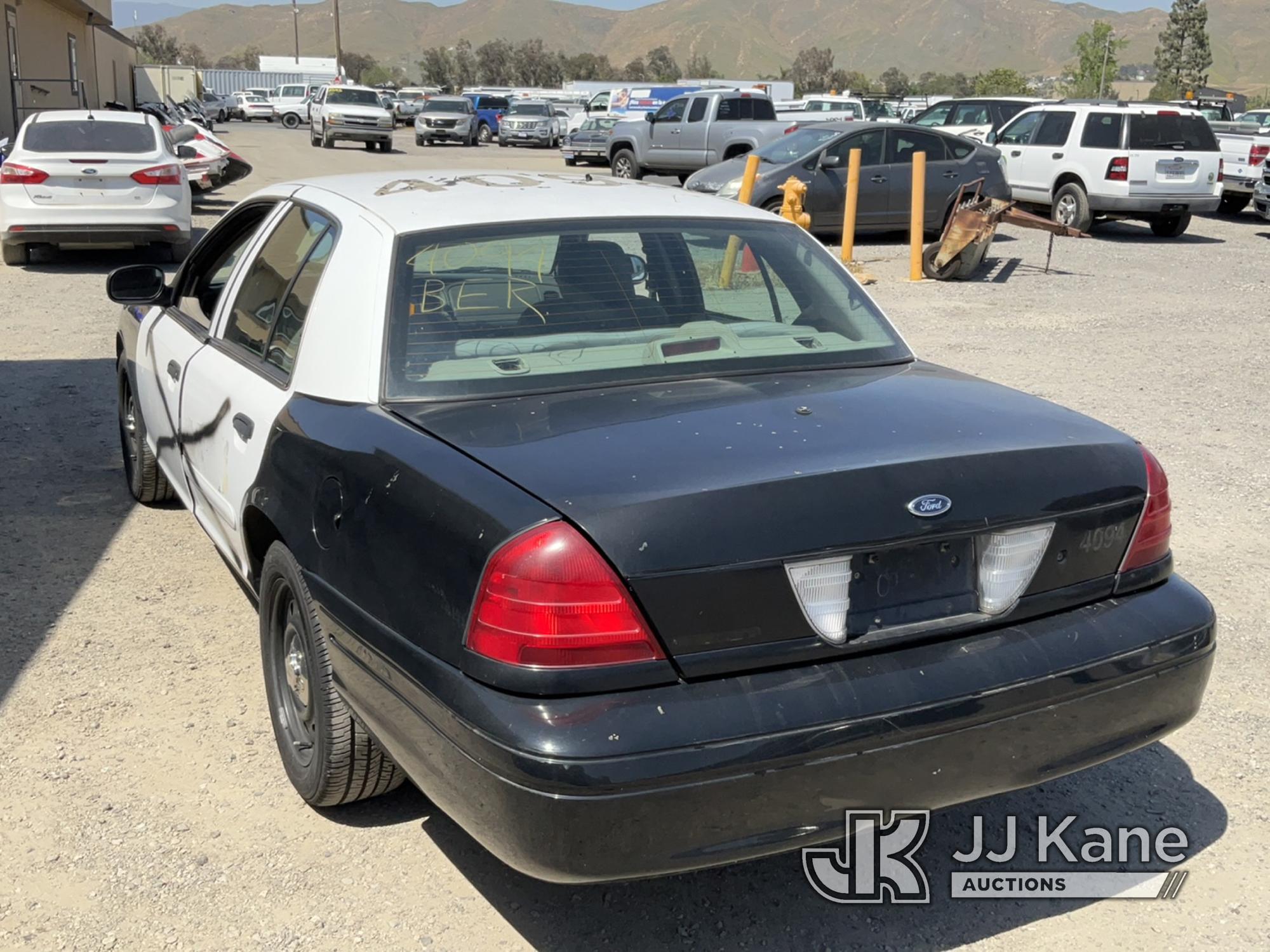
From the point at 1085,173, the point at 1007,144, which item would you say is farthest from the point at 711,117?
the point at 1085,173

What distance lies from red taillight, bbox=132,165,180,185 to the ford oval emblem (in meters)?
12.6

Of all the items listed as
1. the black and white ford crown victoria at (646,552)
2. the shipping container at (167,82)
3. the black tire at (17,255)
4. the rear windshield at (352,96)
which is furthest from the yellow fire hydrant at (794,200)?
the shipping container at (167,82)

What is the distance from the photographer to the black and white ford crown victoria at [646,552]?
2.51 metres

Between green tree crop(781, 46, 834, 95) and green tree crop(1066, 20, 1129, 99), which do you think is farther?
green tree crop(781, 46, 834, 95)

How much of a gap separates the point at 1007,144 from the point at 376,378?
17950 millimetres

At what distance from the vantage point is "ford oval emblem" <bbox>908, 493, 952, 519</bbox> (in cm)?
269

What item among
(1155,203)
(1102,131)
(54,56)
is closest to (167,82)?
(54,56)

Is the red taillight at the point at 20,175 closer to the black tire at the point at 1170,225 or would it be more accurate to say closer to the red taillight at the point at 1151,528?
the red taillight at the point at 1151,528

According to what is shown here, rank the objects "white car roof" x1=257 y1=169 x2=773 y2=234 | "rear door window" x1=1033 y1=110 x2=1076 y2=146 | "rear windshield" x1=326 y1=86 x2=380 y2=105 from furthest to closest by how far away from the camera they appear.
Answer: "rear windshield" x1=326 y1=86 x2=380 y2=105, "rear door window" x1=1033 y1=110 x2=1076 y2=146, "white car roof" x1=257 y1=169 x2=773 y2=234

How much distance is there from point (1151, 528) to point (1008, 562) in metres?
0.51

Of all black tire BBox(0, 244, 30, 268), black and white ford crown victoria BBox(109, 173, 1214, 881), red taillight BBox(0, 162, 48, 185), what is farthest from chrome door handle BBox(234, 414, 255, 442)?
black tire BBox(0, 244, 30, 268)

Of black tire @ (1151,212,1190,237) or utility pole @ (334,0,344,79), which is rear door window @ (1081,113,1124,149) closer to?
black tire @ (1151,212,1190,237)

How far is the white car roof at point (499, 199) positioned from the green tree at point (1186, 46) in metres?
82.3

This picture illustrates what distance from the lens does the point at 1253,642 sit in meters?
4.60
